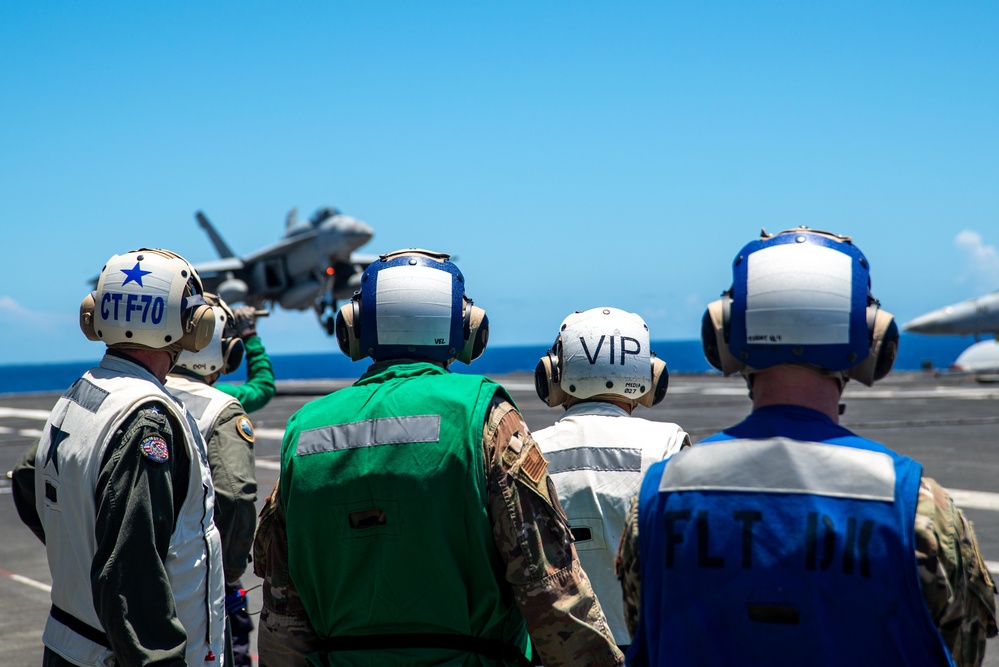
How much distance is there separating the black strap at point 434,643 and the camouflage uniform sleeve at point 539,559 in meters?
0.15

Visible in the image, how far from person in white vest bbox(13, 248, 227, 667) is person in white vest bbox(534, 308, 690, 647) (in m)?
1.34

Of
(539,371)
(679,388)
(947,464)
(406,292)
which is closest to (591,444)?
(539,371)

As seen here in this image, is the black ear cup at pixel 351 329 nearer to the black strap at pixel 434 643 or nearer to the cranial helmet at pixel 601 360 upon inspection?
the black strap at pixel 434 643

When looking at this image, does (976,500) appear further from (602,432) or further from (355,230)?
(355,230)

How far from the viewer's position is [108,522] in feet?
10.7

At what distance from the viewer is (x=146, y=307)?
3.69 metres

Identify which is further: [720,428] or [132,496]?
[720,428]

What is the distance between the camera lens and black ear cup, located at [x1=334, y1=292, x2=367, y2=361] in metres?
3.33

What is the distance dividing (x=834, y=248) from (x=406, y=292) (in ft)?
4.38

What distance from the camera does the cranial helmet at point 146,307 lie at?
145 inches

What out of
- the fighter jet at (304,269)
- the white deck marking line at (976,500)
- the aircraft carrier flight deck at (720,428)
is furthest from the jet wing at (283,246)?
the white deck marking line at (976,500)

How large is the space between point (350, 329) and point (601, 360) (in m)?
1.33

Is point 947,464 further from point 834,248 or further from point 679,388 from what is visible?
point 679,388

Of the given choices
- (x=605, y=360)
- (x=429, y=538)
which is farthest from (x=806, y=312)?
(x=605, y=360)
